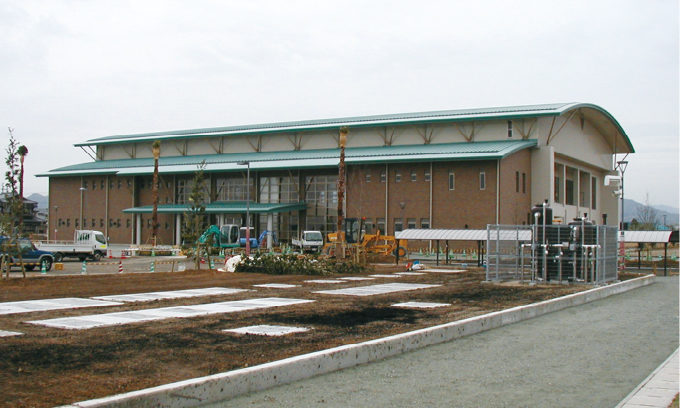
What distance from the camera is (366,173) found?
63.0 m

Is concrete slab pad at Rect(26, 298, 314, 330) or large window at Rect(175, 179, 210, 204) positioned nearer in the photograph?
concrete slab pad at Rect(26, 298, 314, 330)

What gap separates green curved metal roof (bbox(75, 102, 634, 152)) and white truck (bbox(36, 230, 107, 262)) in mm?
28317

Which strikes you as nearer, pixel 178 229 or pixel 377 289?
pixel 377 289

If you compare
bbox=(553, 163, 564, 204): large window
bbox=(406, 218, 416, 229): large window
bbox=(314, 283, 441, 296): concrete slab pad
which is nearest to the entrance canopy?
bbox=(406, 218, 416, 229): large window

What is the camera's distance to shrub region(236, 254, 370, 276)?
30312mm

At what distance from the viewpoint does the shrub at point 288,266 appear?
1193 inches

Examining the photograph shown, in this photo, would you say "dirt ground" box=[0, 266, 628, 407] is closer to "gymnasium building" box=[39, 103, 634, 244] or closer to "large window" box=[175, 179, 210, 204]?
"gymnasium building" box=[39, 103, 634, 244]

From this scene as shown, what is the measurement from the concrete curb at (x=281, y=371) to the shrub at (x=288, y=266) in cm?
1670

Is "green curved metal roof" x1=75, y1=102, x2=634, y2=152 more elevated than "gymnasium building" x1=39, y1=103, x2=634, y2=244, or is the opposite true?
"green curved metal roof" x1=75, y1=102, x2=634, y2=152

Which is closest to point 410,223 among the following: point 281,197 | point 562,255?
point 281,197

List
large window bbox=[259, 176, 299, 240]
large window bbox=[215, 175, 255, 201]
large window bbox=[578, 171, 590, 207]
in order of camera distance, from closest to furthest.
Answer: large window bbox=[259, 176, 299, 240] → large window bbox=[215, 175, 255, 201] → large window bbox=[578, 171, 590, 207]

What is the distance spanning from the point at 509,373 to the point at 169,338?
536cm

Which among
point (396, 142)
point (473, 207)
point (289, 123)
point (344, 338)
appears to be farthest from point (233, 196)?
point (344, 338)

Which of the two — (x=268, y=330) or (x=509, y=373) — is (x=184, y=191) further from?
(x=509, y=373)
